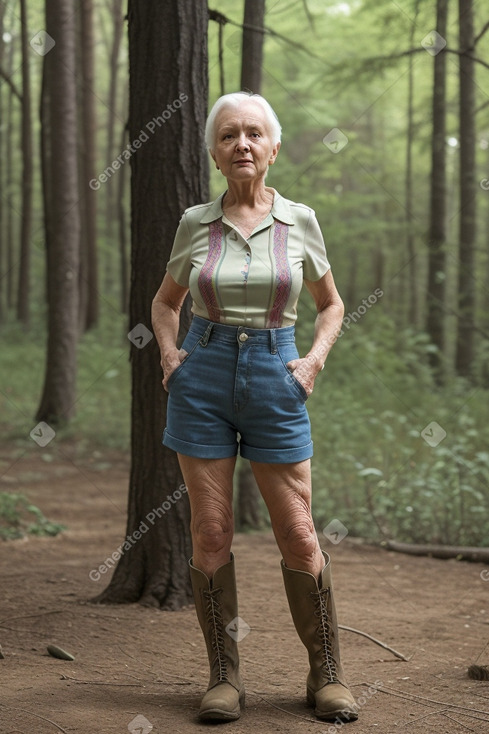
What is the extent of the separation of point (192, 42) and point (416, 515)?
Result: 424 cm

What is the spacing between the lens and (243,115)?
3.21m

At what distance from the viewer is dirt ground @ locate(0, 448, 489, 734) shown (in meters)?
3.37

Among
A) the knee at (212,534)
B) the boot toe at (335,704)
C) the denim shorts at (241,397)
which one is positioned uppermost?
the denim shorts at (241,397)


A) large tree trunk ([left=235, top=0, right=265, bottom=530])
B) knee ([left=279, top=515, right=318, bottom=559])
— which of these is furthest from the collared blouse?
large tree trunk ([left=235, top=0, right=265, bottom=530])

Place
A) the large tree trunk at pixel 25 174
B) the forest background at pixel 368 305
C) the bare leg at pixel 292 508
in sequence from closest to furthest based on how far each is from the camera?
the bare leg at pixel 292 508, the forest background at pixel 368 305, the large tree trunk at pixel 25 174

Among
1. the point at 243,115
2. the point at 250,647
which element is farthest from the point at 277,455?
the point at 250,647

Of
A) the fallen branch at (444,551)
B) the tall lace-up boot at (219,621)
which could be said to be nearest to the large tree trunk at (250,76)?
the fallen branch at (444,551)

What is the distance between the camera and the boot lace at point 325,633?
335 cm

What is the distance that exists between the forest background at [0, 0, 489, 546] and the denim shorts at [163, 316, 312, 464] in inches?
82.7

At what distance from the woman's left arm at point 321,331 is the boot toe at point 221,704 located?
1.18 metres

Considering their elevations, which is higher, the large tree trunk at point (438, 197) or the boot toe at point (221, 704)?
the large tree trunk at point (438, 197)

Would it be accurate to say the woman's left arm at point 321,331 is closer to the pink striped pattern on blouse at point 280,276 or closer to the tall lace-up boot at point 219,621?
the pink striped pattern on blouse at point 280,276

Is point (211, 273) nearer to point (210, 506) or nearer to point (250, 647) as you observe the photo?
point (210, 506)

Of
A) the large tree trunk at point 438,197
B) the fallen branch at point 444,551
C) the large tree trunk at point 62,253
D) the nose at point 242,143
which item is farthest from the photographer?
the large tree trunk at point 438,197
